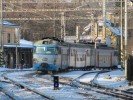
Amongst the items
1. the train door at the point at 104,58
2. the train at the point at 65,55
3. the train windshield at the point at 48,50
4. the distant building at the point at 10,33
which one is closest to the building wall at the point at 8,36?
the distant building at the point at 10,33

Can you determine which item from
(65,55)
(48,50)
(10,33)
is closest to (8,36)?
(10,33)

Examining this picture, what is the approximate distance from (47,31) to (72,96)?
66.4 meters

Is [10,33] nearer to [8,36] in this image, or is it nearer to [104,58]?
[8,36]

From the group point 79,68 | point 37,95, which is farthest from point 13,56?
point 37,95

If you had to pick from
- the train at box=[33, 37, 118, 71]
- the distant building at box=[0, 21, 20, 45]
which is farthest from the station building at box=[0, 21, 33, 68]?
the train at box=[33, 37, 118, 71]

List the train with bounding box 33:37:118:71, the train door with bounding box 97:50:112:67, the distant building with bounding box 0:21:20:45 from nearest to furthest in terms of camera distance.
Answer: the train with bounding box 33:37:118:71, the train door with bounding box 97:50:112:67, the distant building with bounding box 0:21:20:45

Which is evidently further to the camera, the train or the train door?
the train door

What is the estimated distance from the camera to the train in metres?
37.0

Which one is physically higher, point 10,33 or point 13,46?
point 10,33

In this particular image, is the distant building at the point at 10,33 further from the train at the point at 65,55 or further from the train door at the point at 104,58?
the train at the point at 65,55

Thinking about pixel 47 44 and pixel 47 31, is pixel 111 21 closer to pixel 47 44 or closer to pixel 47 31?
pixel 47 31

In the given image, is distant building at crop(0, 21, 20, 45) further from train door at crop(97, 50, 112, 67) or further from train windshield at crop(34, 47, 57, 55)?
train windshield at crop(34, 47, 57, 55)

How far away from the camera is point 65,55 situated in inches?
1544

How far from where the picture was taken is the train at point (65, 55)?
121ft
